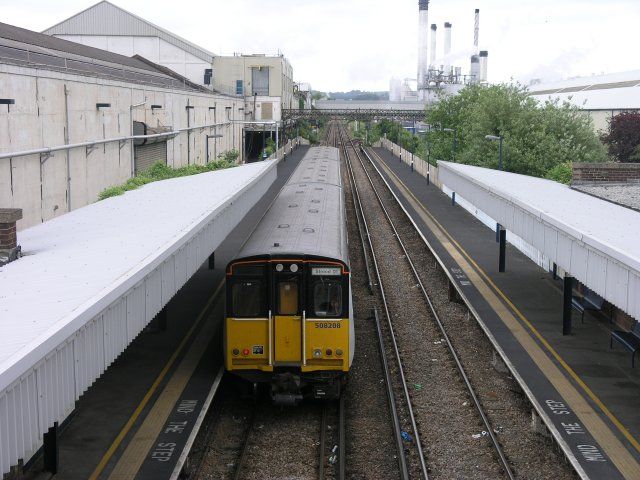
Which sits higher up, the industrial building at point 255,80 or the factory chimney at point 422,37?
the factory chimney at point 422,37

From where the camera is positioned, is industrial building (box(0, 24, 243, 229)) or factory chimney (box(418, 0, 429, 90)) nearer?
industrial building (box(0, 24, 243, 229))

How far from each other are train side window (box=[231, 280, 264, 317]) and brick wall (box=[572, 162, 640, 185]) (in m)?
16.6

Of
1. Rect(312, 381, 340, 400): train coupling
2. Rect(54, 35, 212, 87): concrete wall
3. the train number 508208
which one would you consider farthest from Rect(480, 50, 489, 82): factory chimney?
the train number 508208

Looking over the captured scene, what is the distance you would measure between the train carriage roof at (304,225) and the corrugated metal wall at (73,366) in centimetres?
158

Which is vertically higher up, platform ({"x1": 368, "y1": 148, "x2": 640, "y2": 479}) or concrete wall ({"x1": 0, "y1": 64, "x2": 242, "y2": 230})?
concrete wall ({"x1": 0, "y1": 64, "x2": 242, "y2": 230})

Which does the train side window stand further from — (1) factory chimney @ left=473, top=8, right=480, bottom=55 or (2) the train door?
(1) factory chimney @ left=473, top=8, right=480, bottom=55

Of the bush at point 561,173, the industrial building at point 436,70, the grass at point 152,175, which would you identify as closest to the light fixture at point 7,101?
the grass at point 152,175

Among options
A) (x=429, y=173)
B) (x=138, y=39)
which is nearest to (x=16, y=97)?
(x=429, y=173)

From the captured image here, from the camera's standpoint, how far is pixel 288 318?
1294 centimetres

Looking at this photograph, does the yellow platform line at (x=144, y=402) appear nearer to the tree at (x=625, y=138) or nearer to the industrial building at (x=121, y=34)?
the tree at (x=625, y=138)

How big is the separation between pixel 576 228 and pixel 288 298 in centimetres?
647

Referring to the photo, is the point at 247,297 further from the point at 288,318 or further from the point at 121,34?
the point at 121,34

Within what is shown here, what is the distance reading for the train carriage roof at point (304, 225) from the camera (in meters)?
13.2

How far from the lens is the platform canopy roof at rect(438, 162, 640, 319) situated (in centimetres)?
1310
